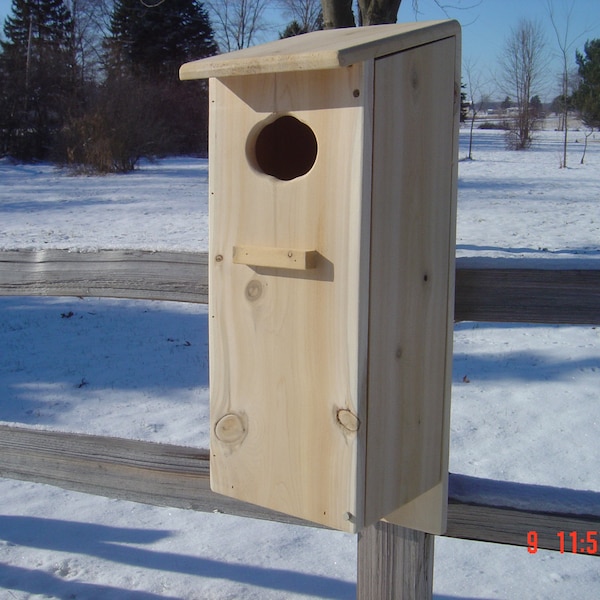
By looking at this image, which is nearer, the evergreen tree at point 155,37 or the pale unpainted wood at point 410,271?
the pale unpainted wood at point 410,271

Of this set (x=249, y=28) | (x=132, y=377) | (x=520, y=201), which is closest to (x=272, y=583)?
(x=132, y=377)

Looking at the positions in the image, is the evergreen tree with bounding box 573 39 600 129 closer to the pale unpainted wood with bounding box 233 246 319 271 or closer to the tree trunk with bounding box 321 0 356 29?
the tree trunk with bounding box 321 0 356 29

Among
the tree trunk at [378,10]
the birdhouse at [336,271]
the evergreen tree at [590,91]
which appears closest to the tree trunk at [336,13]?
the tree trunk at [378,10]

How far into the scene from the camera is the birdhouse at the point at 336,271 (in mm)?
1460

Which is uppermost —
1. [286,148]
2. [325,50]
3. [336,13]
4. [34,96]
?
[34,96]

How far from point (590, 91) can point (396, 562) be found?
38851 millimetres

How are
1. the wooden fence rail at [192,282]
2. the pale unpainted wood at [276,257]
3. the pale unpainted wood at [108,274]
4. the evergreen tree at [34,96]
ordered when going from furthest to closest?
the evergreen tree at [34,96]
the pale unpainted wood at [108,274]
the wooden fence rail at [192,282]
the pale unpainted wood at [276,257]

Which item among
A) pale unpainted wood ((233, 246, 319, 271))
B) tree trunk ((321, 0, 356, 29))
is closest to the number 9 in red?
pale unpainted wood ((233, 246, 319, 271))

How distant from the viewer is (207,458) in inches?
81.5

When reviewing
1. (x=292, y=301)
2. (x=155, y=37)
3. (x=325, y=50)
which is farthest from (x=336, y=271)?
(x=155, y=37)

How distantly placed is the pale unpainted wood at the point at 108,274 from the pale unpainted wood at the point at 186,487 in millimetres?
443

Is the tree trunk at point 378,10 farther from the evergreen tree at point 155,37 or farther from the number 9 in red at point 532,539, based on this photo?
the evergreen tree at point 155,37

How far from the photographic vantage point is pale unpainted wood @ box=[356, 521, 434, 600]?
1.84m

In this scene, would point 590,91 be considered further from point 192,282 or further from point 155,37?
point 192,282
